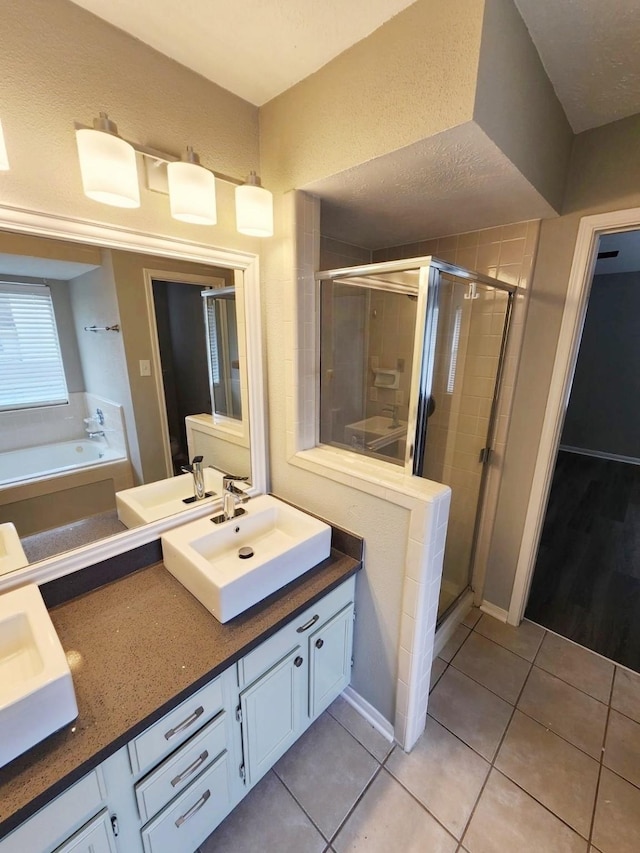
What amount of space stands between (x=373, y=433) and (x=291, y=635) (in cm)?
109

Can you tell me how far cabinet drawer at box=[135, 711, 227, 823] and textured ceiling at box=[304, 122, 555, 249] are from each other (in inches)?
68.0

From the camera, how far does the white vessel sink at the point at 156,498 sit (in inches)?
49.4

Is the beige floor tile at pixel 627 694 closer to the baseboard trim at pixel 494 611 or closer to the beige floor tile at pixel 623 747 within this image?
the beige floor tile at pixel 623 747

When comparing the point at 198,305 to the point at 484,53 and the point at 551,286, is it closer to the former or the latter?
the point at 484,53

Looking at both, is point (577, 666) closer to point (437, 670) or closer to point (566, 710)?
point (566, 710)

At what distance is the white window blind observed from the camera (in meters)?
0.97

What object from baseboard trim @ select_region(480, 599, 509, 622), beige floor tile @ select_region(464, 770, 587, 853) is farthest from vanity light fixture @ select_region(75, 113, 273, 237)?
baseboard trim @ select_region(480, 599, 509, 622)

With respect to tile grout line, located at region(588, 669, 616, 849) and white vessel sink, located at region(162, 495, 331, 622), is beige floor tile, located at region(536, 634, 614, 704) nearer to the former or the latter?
tile grout line, located at region(588, 669, 616, 849)

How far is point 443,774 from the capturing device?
1.33 m

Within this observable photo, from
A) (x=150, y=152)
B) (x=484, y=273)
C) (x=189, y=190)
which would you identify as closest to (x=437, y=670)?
(x=484, y=273)

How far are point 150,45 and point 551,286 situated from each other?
178 centimetres

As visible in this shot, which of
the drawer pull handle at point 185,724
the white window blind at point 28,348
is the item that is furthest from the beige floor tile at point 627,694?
the white window blind at point 28,348

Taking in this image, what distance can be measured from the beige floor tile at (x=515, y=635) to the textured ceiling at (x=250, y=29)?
8.47ft

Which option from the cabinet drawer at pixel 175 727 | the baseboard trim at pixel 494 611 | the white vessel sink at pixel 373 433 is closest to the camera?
the cabinet drawer at pixel 175 727
